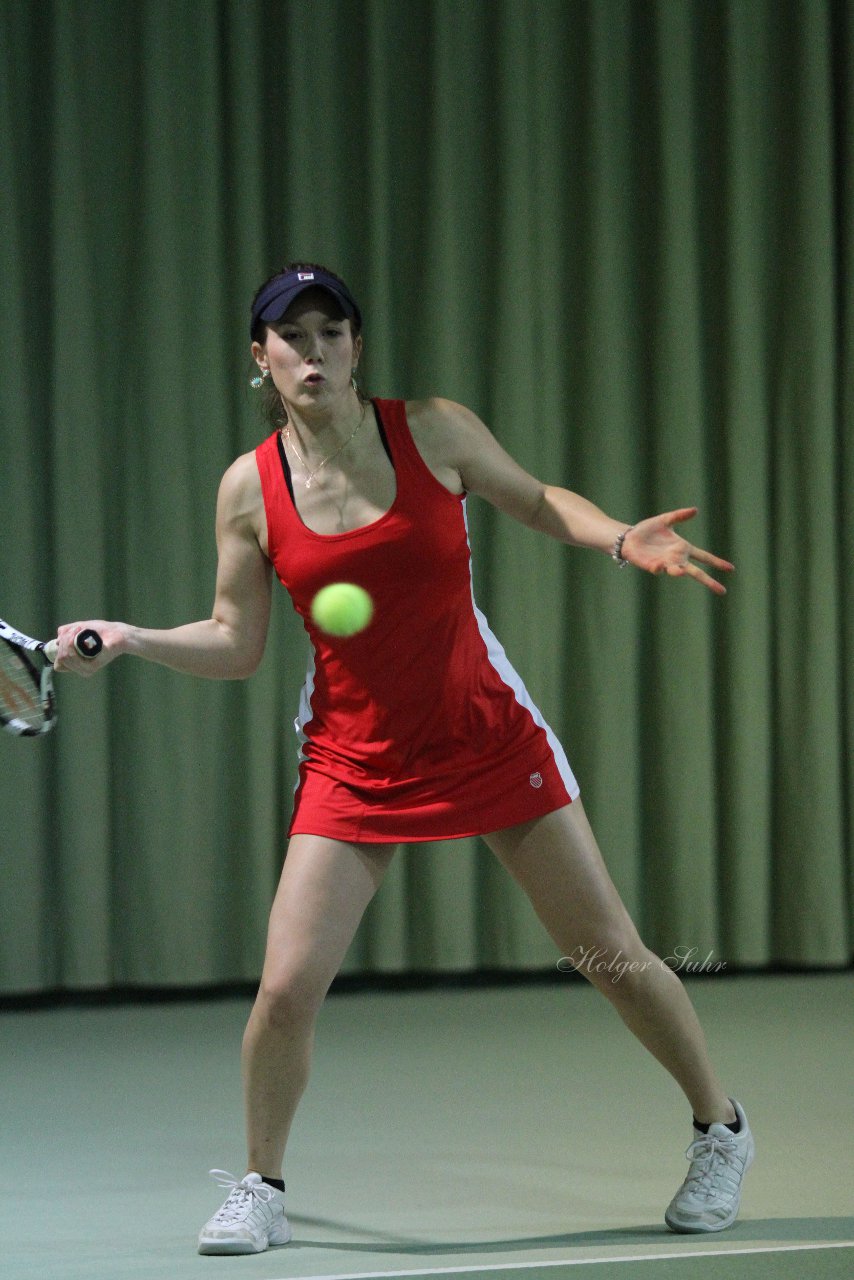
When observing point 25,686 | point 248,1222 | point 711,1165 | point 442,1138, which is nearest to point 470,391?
point 442,1138

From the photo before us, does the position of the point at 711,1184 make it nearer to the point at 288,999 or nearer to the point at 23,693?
the point at 288,999

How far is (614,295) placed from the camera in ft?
15.1

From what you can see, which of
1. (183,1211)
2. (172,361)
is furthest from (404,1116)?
(172,361)

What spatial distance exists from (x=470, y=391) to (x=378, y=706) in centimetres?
220

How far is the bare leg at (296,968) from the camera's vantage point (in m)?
2.46

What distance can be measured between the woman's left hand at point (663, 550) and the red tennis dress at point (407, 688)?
0.91ft

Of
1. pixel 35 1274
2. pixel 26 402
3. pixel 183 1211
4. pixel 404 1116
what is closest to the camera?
pixel 35 1274

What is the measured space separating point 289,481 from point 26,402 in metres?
2.04

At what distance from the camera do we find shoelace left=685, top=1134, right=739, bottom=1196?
257cm

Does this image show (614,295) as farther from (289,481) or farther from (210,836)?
(289,481)

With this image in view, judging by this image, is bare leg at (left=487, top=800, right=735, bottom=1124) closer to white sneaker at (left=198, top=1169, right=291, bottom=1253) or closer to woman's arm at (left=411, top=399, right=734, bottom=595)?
woman's arm at (left=411, top=399, right=734, bottom=595)

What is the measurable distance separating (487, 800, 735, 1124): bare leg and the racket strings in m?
0.73

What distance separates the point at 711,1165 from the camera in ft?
8.46

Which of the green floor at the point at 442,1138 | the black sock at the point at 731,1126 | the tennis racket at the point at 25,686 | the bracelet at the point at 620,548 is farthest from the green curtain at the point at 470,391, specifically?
the bracelet at the point at 620,548
